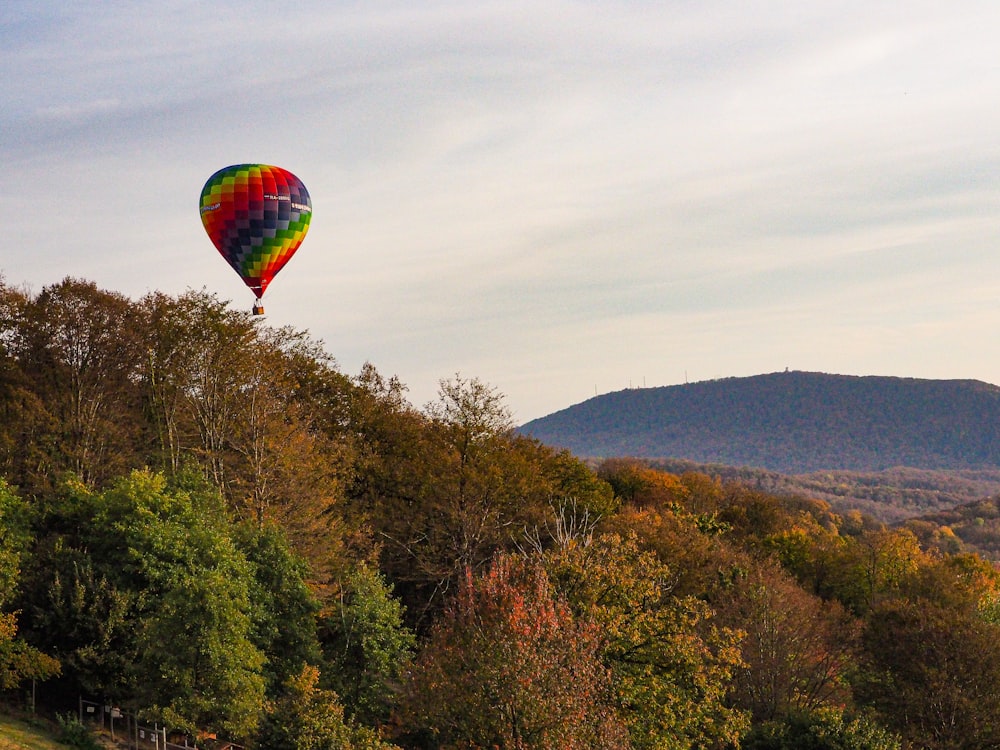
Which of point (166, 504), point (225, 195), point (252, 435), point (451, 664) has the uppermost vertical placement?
point (225, 195)

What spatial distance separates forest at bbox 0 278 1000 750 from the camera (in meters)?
32.2

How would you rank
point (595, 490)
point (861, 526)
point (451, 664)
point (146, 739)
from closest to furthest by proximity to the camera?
point (451, 664), point (146, 739), point (595, 490), point (861, 526)

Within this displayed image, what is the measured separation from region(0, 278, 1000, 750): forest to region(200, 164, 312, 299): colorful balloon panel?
292cm

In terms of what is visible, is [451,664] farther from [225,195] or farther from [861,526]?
[861,526]

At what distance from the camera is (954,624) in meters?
39.0

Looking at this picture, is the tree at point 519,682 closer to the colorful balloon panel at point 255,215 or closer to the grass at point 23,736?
the grass at point 23,736

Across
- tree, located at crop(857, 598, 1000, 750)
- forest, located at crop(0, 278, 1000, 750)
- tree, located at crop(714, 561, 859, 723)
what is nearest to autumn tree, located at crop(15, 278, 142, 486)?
forest, located at crop(0, 278, 1000, 750)

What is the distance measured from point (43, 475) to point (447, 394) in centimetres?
2100

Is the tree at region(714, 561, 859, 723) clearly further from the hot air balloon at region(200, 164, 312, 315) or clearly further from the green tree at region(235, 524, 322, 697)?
the hot air balloon at region(200, 164, 312, 315)

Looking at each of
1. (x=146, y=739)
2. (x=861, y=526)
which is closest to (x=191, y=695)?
(x=146, y=739)

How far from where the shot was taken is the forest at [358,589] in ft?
106

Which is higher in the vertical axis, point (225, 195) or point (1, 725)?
point (225, 195)

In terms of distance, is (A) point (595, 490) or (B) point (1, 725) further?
(A) point (595, 490)

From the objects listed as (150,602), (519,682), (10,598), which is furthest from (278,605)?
(519,682)
